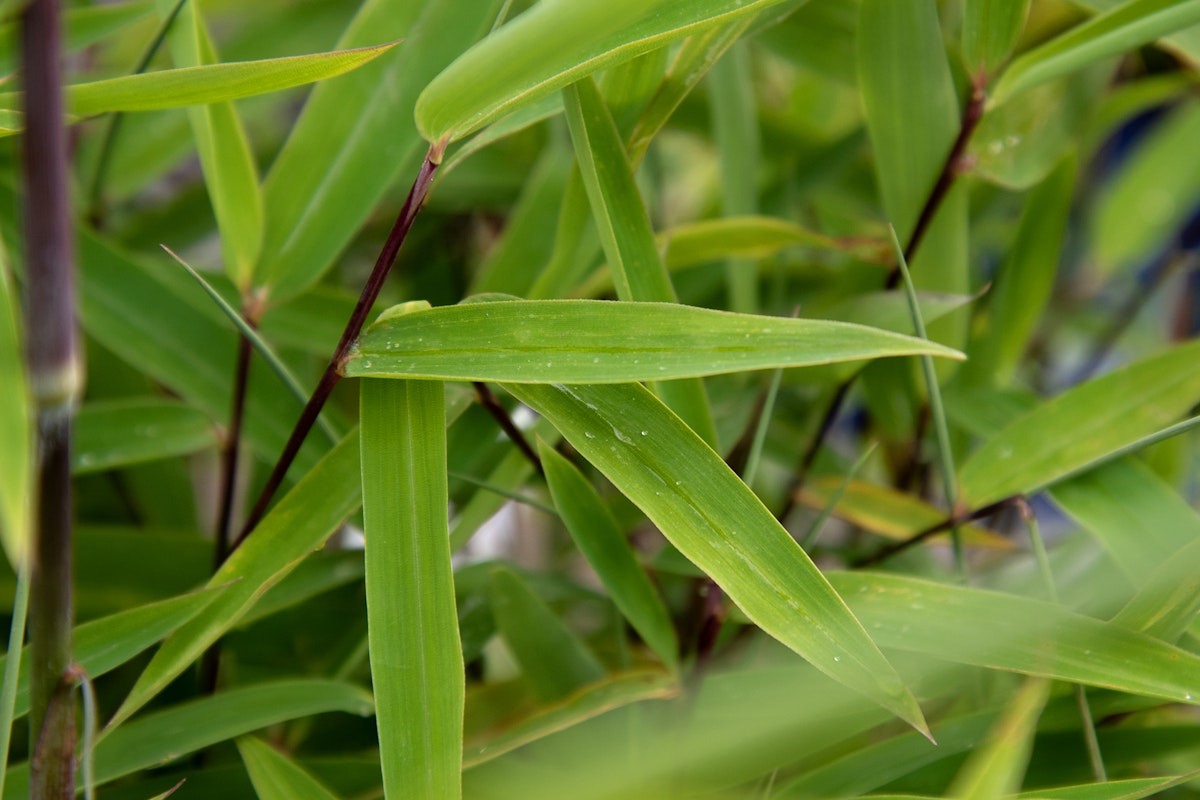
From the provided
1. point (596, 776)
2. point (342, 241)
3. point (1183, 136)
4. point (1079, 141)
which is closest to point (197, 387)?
point (342, 241)

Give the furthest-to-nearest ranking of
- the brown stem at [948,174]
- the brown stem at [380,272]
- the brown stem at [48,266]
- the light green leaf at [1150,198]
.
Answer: the light green leaf at [1150,198]
the brown stem at [948,174]
the brown stem at [380,272]
the brown stem at [48,266]

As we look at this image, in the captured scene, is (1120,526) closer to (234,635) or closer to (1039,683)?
(1039,683)

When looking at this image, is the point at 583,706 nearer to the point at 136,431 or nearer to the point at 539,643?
the point at 539,643

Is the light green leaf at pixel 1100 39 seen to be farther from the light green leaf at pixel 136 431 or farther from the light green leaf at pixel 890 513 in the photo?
the light green leaf at pixel 136 431

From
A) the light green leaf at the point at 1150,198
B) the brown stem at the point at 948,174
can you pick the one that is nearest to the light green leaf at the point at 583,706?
the brown stem at the point at 948,174

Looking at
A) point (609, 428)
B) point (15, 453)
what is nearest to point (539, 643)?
point (609, 428)

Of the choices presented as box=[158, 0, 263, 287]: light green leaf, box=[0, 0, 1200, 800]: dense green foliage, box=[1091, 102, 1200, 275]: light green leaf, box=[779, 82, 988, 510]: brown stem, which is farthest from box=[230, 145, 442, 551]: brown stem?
box=[1091, 102, 1200, 275]: light green leaf

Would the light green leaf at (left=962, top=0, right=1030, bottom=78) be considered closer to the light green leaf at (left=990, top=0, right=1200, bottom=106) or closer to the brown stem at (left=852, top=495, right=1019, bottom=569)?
the light green leaf at (left=990, top=0, right=1200, bottom=106)
